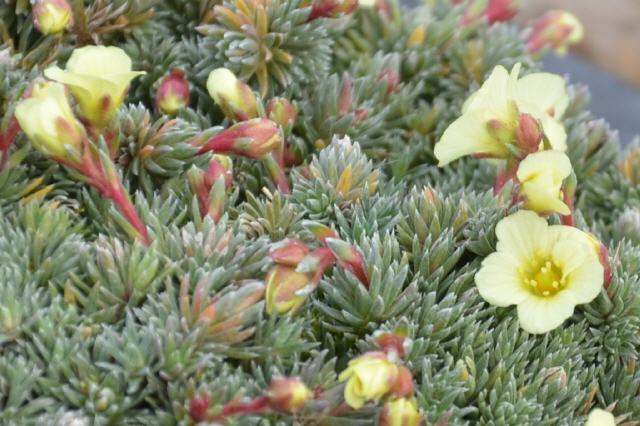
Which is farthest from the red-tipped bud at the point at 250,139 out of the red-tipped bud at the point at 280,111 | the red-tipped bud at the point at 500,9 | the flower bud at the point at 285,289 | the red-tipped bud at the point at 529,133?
the red-tipped bud at the point at 500,9

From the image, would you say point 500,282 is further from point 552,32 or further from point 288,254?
point 552,32

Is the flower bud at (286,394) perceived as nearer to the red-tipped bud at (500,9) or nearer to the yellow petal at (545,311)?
the yellow petal at (545,311)

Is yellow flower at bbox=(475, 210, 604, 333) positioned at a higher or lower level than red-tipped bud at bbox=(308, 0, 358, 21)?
lower

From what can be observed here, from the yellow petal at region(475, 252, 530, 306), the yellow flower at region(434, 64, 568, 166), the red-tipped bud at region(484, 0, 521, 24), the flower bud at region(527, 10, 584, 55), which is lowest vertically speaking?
the flower bud at region(527, 10, 584, 55)

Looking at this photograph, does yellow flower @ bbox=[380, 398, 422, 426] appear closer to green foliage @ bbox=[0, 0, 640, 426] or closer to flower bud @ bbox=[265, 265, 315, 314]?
green foliage @ bbox=[0, 0, 640, 426]

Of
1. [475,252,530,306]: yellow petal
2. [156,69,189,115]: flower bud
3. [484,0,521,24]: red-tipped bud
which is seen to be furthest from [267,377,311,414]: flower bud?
[484,0,521,24]: red-tipped bud

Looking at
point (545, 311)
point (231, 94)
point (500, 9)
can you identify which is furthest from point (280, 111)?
point (500, 9)
